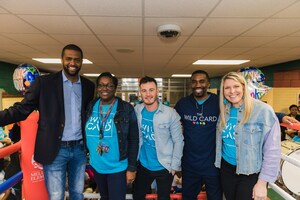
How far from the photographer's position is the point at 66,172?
1.75 m

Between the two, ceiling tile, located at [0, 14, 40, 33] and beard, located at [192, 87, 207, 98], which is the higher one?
ceiling tile, located at [0, 14, 40, 33]

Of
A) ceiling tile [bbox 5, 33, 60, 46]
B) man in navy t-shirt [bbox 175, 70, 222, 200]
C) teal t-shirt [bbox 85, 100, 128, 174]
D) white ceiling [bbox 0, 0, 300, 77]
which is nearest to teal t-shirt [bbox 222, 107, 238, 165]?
man in navy t-shirt [bbox 175, 70, 222, 200]

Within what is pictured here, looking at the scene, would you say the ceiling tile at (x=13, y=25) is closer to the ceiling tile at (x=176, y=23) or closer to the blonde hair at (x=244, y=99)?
the ceiling tile at (x=176, y=23)

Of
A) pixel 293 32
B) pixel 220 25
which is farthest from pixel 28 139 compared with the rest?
pixel 293 32

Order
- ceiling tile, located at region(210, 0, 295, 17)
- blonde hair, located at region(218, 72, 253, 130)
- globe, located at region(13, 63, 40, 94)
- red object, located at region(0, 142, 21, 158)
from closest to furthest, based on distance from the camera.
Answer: red object, located at region(0, 142, 21, 158), blonde hair, located at region(218, 72, 253, 130), globe, located at region(13, 63, 40, 94), ceiling tile, located at region(210, 0, 295, 17)

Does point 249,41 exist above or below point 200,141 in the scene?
above

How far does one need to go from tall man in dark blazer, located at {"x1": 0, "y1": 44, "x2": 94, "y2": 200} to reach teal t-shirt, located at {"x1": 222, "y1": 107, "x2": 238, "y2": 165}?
115cm

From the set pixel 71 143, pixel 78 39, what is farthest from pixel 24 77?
pixel 78 39

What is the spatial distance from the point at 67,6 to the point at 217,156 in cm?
216

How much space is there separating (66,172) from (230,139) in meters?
1.40

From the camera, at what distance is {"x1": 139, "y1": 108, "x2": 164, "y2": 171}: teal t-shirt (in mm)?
1741

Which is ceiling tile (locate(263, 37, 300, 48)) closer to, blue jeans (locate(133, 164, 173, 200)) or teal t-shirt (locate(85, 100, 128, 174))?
blue jeans (locate(133, 164, 173, 200))

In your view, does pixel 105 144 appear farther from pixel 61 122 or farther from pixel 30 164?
pixel 30 164

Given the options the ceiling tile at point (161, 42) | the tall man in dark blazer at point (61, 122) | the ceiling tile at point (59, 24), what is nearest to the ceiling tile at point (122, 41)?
the ceiling tile at point (161, 42)
